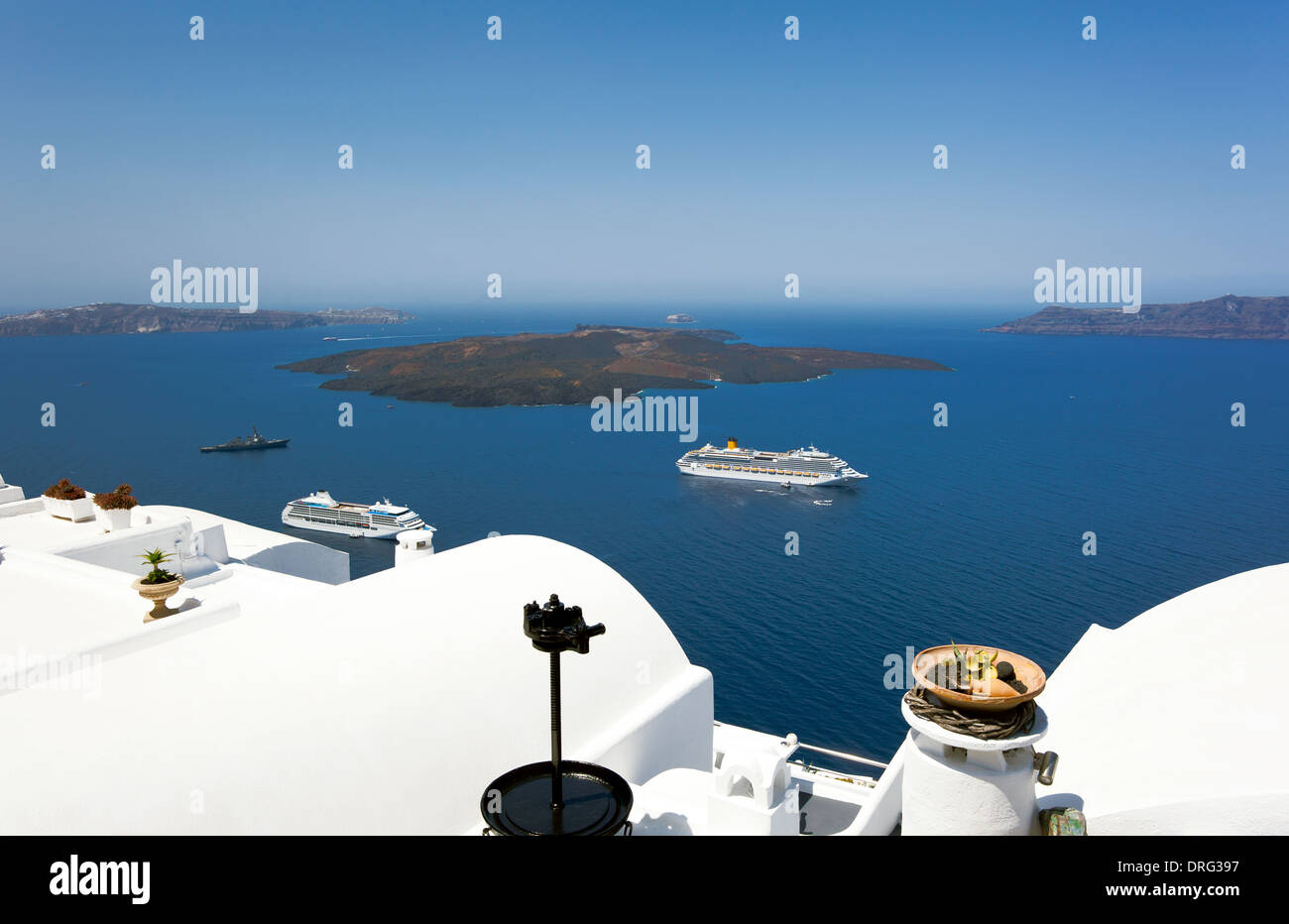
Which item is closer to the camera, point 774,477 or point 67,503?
point 67,503

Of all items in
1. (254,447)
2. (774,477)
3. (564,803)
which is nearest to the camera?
(564,803)

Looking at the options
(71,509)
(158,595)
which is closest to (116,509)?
(71,509)

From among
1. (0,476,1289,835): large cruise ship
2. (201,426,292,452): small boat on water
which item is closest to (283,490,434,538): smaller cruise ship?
(201,426,292,452): small boat on water

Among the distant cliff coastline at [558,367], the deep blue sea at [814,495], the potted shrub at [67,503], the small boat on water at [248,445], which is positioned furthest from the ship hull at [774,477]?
the potted shrub at [67,503]

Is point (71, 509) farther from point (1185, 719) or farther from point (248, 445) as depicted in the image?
point (248, 445)

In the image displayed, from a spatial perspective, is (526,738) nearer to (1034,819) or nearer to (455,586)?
(455,586)

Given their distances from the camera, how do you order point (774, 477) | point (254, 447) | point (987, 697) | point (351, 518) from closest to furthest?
point (987, 697) < point (351, 518) < point (774, 477) < point (254, 447)

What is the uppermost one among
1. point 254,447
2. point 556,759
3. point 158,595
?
point 158,595

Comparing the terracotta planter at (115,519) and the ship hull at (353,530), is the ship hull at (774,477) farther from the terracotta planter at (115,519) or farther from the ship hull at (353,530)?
the terracotta planter at (115,519)
